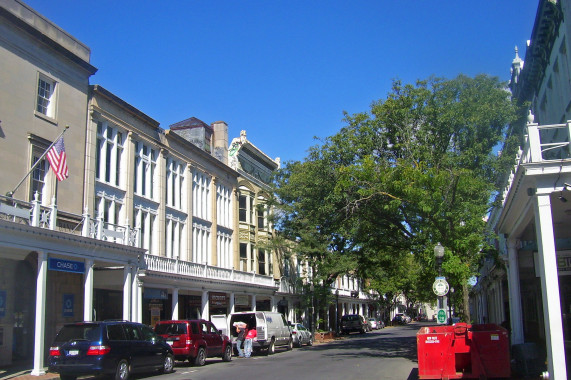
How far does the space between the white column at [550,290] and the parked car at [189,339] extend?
14499mm

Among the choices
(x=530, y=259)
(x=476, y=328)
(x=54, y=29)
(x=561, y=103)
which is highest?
(x=54, y=29)

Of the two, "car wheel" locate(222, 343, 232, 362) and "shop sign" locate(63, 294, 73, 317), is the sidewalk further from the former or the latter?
"car wheel" locate(222, 343, 232, 362)

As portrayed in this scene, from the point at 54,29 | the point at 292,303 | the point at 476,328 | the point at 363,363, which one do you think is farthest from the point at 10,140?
the point at 292,303

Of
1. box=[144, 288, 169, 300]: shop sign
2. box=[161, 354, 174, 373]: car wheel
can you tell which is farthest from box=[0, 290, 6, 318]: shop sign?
box=[144, 288, 169, 300]: shop sign

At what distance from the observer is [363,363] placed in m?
21.0

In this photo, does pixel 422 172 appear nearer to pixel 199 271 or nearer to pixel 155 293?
pixel 155 293

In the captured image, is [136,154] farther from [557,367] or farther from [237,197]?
[557,367]

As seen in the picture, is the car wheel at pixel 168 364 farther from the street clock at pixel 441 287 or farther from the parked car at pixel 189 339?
the street clock at pixel 441 287

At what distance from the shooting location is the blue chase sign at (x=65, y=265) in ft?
60.5

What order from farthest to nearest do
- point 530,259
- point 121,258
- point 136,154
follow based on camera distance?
point 136,154
point 121,258
point 530,259

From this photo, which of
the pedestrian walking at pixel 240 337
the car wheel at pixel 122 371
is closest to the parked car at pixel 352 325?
the pedestrian walking at pixel 240 337

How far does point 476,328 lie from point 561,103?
10019 millimetres

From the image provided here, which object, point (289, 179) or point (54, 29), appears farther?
point (289, 179)

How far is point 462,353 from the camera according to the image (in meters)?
14.5
